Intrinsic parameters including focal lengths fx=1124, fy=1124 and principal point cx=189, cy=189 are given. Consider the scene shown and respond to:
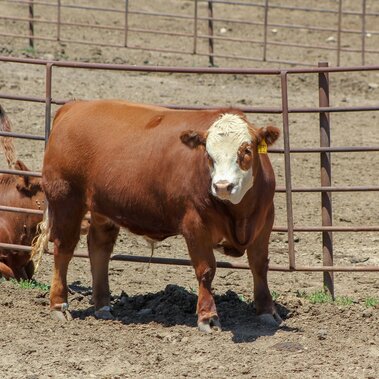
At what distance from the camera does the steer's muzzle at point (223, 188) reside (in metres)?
6.18

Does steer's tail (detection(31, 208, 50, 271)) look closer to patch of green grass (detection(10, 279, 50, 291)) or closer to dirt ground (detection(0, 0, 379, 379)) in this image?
dirt ground (detection(0, 0, 379, 379))

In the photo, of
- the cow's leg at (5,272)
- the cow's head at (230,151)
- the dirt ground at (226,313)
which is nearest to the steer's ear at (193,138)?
the cow's head at (230,151)

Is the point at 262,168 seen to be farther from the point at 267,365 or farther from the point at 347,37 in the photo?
the point at 347,37

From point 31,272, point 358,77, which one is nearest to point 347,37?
point 358,77

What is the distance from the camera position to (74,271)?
30.3 ft

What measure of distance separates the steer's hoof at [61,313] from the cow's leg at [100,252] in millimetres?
222

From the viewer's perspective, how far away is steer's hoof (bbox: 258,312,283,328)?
22.5 feet

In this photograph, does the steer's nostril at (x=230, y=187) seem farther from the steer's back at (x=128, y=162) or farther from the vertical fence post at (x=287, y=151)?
the vertical fence post at (x=287, y=151)

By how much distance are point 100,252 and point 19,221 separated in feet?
7.56

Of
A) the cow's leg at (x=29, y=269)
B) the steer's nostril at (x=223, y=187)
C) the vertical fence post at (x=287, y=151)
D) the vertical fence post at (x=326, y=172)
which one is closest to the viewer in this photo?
the steer's nostril at (x=223, y=187)

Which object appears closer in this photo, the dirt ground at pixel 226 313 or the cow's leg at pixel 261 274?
the dirt ground at pixel 226 313

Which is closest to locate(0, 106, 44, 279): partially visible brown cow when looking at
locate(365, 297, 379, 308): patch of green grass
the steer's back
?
the steer's back

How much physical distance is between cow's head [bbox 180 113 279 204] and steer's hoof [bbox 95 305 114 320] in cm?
133

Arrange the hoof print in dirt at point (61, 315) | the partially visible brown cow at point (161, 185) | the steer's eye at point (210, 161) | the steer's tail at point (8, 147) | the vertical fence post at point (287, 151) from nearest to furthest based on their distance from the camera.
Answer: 1. the steer's eye at point (210, 161)
2. the partially visible brown cow at point (161, 185)
3. the hoof print in dirt at point (61, 315)
4. the vertical fence post at point (287, 151)
5. the steer's tail at point (8, 147)
